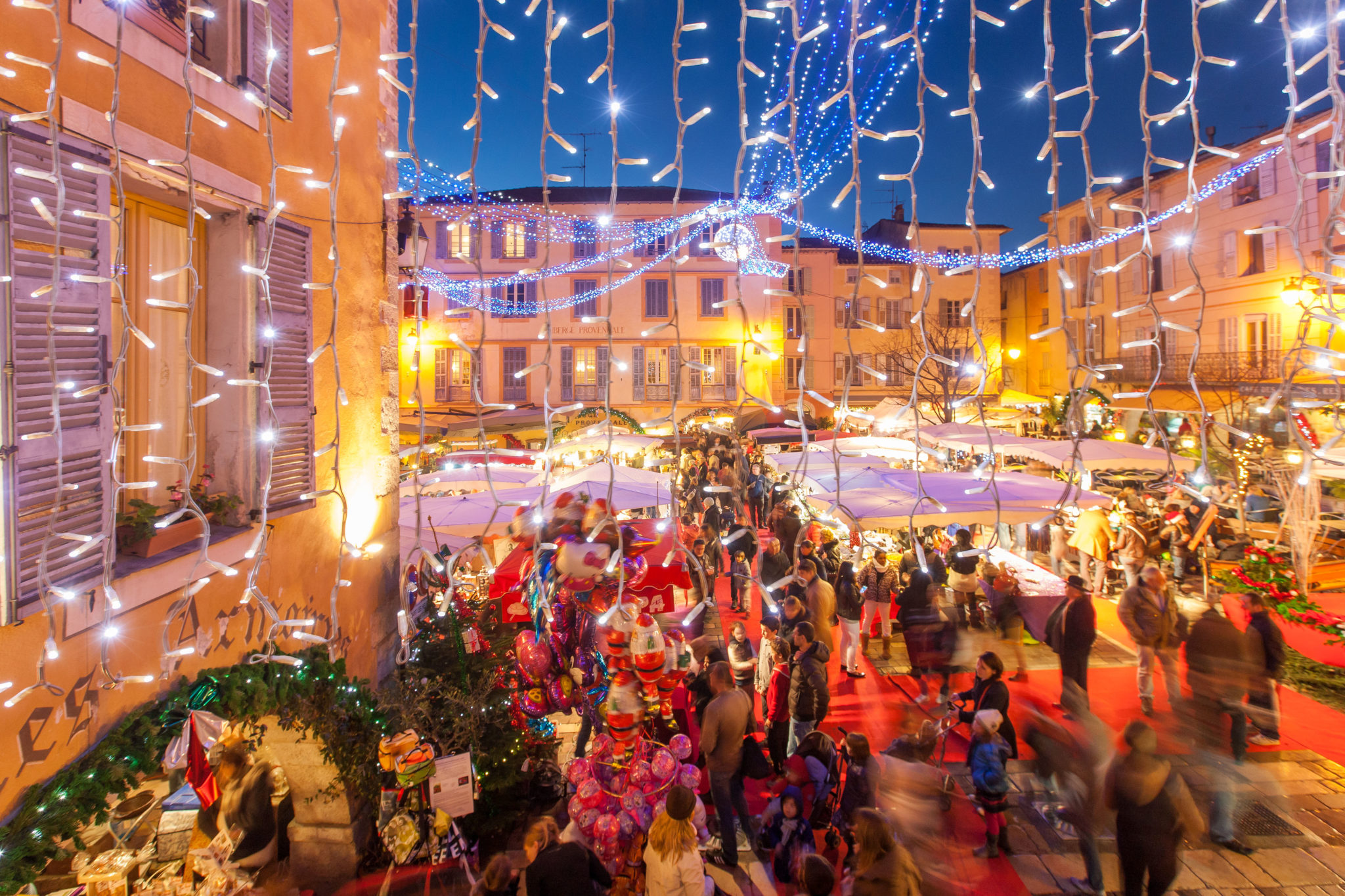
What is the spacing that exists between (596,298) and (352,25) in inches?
836

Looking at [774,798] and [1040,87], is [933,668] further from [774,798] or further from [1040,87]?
[1040,87]

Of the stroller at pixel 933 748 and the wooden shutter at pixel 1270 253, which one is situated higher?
the wooden shutter at pixel 1270 253

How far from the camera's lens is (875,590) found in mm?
8211

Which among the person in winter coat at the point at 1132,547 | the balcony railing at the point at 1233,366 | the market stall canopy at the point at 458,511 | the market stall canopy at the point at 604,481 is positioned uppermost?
the balcony railing at the point at 1233,366

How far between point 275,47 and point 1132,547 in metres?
9.79

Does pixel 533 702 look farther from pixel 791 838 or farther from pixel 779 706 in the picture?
pixel 791 838

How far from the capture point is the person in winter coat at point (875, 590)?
26.6 ft

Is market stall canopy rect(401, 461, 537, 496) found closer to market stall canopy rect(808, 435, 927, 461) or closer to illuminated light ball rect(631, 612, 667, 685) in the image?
illuminated light ball rect(631, 612, 667, 685)

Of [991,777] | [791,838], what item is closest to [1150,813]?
[991,777]

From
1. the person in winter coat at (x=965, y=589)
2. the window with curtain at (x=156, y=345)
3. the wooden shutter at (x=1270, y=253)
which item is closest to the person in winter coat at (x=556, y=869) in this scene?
the window with curtain at (x=156, y=345)

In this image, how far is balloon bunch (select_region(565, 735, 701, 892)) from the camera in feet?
14.1

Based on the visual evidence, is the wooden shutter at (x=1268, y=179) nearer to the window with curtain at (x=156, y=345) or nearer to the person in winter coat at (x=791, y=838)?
the person in winter coat at (x=791, y=838)

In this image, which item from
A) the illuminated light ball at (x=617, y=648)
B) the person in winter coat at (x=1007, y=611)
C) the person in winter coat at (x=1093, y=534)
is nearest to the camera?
the illuminated light ball at (x=617, y=648)

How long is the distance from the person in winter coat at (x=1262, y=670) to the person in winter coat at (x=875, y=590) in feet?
11.0
